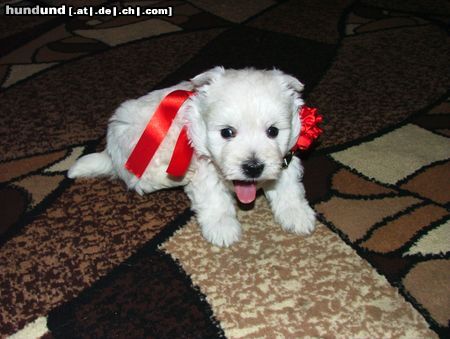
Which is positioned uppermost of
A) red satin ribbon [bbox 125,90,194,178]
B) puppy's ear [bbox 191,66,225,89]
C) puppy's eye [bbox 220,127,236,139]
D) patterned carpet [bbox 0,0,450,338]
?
puppy's ear [bbox 191,66,225,89]

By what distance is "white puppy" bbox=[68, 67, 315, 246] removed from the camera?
5.75 ft

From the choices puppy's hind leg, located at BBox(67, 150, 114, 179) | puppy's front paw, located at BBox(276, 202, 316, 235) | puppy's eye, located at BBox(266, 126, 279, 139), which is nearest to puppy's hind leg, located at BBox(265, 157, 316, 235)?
puppy's front paw, located at BBox(276, 202, 316, 235)

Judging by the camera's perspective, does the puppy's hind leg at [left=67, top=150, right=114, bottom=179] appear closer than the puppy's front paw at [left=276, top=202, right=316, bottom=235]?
No

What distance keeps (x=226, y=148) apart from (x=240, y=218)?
17.4 inches

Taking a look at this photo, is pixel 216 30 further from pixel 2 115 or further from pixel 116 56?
pixel 2 115

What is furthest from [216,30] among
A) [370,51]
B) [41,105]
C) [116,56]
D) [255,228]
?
[255,228]

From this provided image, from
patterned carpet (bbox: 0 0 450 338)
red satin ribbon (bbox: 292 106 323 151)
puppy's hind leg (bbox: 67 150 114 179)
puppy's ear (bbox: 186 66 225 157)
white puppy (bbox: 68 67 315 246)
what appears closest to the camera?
patterned carpet (bbox: 0 0 450 338)

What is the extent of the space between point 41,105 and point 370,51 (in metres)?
2.41

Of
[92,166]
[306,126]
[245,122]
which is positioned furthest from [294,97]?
[92,166]

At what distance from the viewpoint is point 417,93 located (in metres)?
3.04

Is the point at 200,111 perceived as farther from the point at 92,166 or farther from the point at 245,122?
the point at 92,166

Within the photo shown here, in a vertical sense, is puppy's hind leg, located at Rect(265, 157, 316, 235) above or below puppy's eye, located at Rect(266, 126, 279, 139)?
below

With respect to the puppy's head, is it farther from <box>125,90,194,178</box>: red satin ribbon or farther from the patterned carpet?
the patterned carpet

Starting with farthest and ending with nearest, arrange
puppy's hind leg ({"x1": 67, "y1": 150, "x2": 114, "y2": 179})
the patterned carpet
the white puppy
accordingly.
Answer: puppy's hind leg ({"x1": 67, "y1": 150, "x2": 114, "y2": 179})
the white puppy
the patterned carpet
